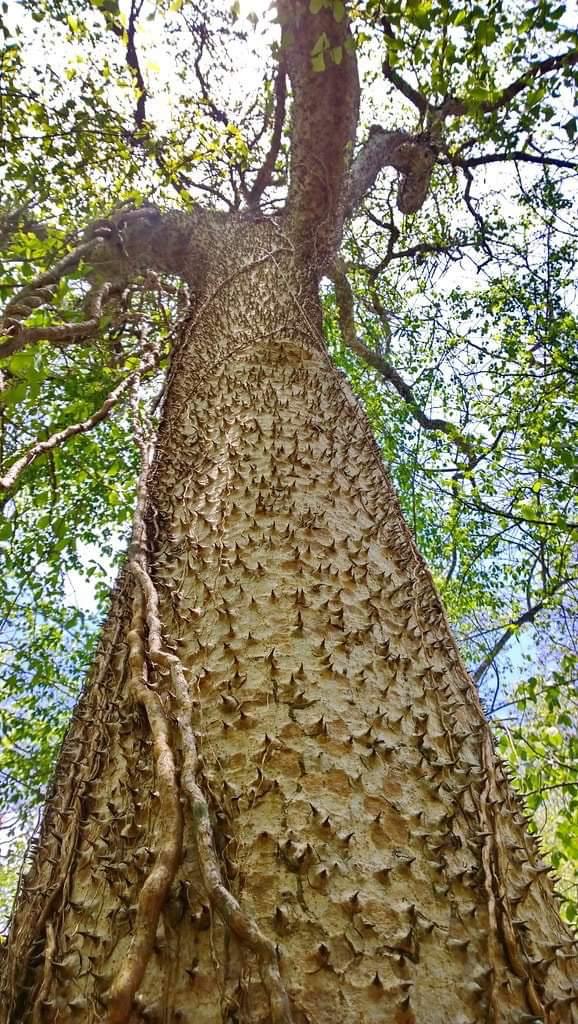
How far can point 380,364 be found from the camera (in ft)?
23.3

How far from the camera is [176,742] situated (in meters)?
1.22

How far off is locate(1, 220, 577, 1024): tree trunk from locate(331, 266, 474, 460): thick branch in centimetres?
478

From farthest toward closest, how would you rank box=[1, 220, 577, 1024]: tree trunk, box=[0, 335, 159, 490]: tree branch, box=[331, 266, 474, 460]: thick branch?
box=[331, 266, 474, 460]: thick branch → box=[0, 335, 159, 490]: tree branch → box=[1, 220, 577, 1024]: tree trunk

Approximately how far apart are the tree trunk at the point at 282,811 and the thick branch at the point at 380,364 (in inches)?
188

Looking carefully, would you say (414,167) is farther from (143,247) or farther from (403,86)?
(143,247)

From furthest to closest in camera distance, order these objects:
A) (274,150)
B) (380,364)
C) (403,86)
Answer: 1. (380,364)
2. (403,86)
3. (274,150)

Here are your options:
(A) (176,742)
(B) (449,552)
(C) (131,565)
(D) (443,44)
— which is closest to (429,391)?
(B) (449,552)

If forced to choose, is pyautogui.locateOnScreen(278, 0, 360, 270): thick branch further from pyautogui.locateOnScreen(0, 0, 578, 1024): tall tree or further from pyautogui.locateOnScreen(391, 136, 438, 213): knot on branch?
pyautogui.locateOnScreen(0, 0, 578, 1024): tall tree

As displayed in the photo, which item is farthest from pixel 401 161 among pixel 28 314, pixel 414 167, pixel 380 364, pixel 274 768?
pixel 274 768

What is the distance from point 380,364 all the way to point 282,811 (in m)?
6.64

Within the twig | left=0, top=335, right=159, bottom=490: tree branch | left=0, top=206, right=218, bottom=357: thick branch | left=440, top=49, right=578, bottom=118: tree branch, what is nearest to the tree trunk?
left=0, top=335, right=159, bottom=490: tree branch

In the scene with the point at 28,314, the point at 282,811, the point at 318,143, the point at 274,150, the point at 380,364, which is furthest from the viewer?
the point at 380,364

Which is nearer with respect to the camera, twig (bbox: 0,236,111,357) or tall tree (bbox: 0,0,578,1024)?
tall tree (bbox: 0,0,578,1024)

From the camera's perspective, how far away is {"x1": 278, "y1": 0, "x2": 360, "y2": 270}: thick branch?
14.8 feet
